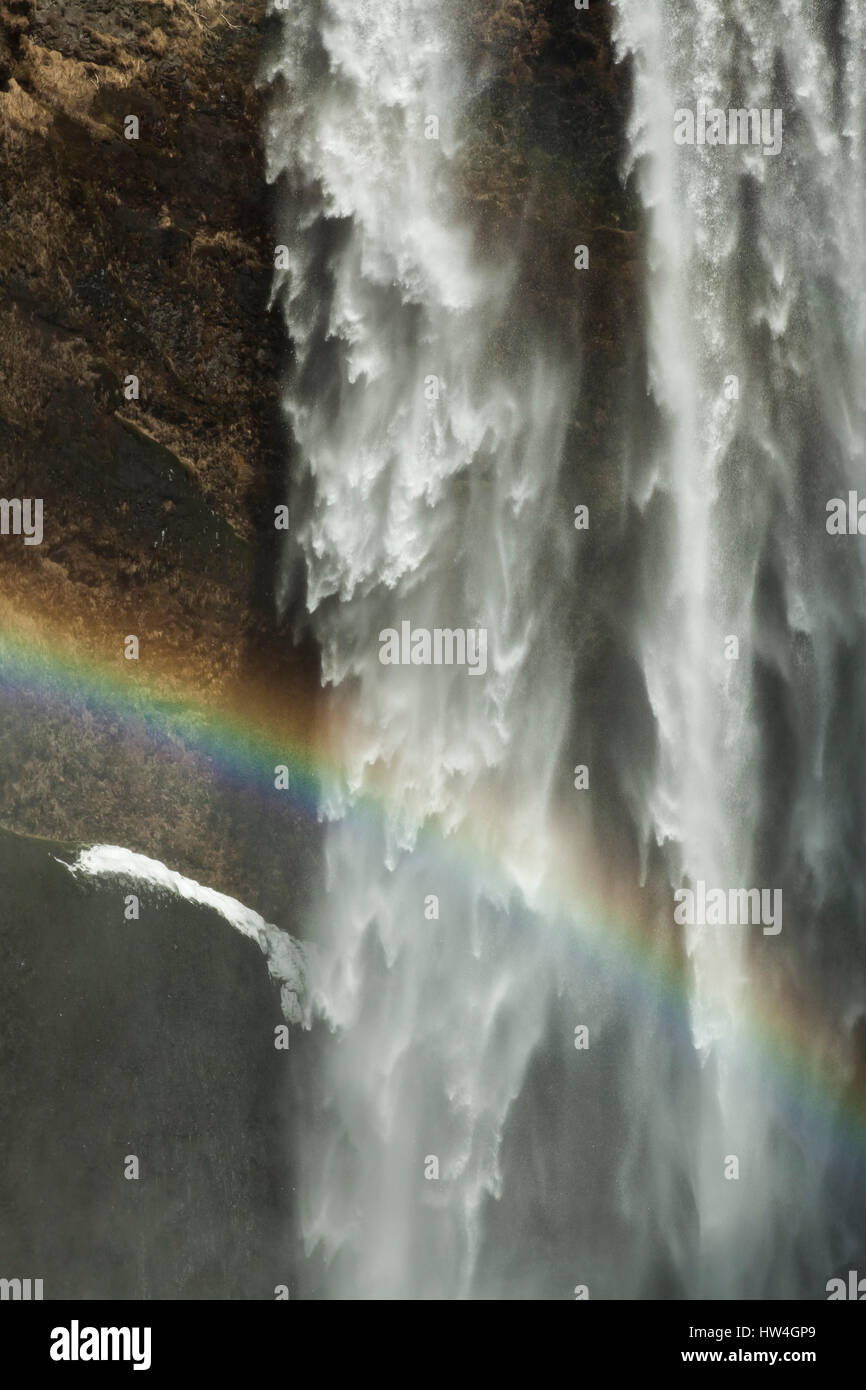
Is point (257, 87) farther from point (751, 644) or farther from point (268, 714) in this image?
point (751, 644)

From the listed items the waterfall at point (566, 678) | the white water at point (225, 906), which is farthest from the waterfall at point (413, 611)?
the white water at point (225, 906)

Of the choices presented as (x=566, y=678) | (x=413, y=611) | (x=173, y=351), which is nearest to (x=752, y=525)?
(x=566, y=678)

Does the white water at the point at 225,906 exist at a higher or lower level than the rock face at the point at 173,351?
lower

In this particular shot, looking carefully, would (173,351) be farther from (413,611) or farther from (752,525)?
(752,525)

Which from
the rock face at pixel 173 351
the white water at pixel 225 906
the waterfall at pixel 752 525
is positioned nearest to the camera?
the rock face at pixel 173 351

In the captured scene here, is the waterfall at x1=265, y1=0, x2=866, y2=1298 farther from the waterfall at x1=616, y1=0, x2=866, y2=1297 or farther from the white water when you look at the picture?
the white water

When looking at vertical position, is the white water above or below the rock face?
below

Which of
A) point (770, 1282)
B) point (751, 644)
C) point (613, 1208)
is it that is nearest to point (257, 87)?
point (751, 644)

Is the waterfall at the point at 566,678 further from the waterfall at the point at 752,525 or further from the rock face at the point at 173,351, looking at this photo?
the rock face at the point at 173,351

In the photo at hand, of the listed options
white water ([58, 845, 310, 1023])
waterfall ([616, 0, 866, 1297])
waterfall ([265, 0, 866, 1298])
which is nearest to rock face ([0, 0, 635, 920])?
white water ([58, 845, 310, 1023])
